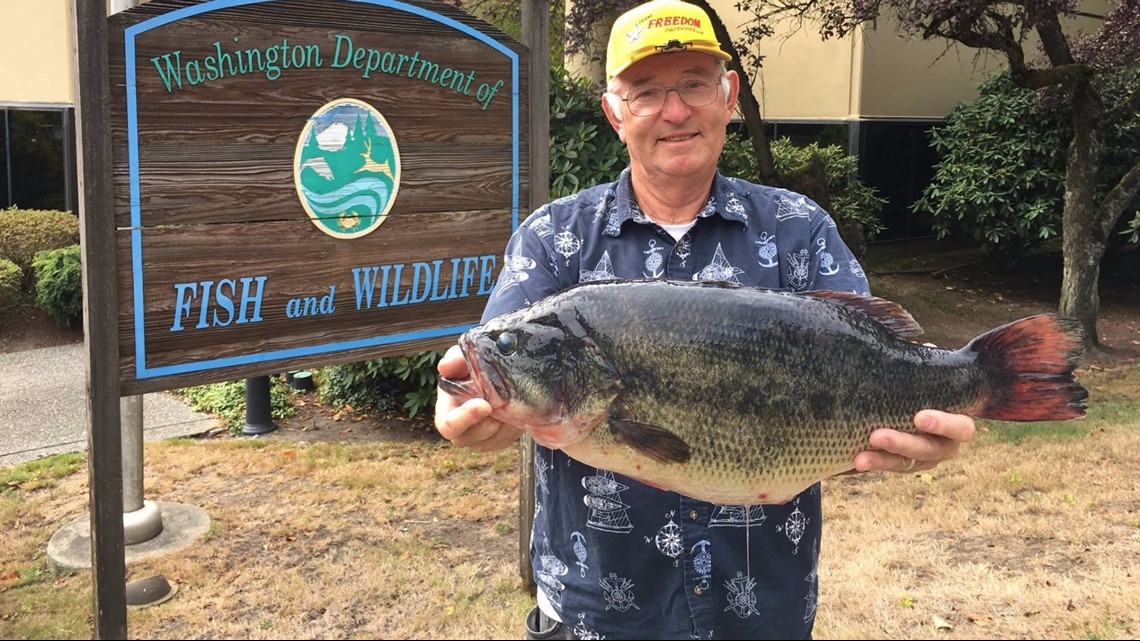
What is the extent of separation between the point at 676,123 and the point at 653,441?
2.59ft

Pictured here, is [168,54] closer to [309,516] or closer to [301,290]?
[301,290]

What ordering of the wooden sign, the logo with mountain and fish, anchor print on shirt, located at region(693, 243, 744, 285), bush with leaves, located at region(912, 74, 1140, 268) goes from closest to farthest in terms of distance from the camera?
1. anchor print on shirt, located at region(693, 243, 744, 285)
2. the wooden sign
3. the logo with mountain and fish
4. bush with leaves, located at region(912, 74, 1140, 268)

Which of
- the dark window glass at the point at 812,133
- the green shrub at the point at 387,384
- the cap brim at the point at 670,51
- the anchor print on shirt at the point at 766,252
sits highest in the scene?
the dark window glass at the point at 812,133

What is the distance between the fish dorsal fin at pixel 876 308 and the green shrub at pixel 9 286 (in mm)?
10553

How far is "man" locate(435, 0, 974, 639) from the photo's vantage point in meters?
2.17

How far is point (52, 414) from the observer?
7.64m

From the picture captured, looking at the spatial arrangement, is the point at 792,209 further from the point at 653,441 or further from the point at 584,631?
the point at 584,631

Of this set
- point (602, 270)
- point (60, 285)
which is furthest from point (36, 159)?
point (602, 270)

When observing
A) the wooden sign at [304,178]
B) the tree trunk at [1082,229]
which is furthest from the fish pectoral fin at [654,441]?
the tree trunk at [1082,229]

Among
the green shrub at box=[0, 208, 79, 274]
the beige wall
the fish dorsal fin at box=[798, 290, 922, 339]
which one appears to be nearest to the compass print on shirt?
the fish dorsal fin at box=[798, 290, 922, 339]

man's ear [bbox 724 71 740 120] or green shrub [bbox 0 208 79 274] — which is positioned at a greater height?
man's ear [bbox 724 71 740 120]

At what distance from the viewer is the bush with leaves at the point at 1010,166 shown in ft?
41.8

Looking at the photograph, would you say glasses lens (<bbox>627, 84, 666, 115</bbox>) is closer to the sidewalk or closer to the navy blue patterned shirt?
the navy blue patterned shirt

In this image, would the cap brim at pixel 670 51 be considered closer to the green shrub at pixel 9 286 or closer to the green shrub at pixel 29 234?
the green shrub at pixel 9 286
